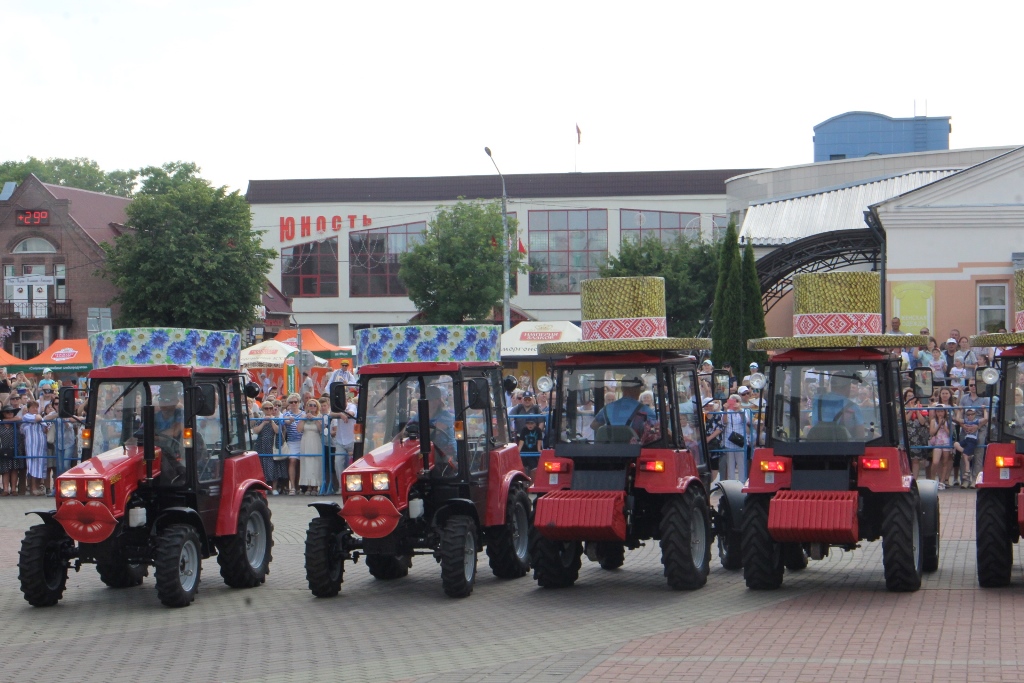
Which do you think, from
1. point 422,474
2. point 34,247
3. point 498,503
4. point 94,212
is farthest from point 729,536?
point 94,212

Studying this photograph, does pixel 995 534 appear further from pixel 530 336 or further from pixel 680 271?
pixel 680 271

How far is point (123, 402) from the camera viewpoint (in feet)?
40.3

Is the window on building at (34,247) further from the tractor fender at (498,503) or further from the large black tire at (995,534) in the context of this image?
the large black tire at (995,534)

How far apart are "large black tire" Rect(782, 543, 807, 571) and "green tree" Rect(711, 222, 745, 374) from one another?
18.1 m

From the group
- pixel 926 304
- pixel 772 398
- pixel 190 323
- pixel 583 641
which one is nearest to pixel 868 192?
pixel 926 304

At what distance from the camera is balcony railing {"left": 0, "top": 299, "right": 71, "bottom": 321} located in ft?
198

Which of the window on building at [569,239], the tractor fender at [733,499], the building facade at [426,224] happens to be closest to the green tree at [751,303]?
the tractor fender at [733,499]

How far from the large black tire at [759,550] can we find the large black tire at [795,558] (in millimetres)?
828

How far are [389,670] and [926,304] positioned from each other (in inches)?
1045

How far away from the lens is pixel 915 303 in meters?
32.8

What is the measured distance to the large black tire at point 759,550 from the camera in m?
11.6

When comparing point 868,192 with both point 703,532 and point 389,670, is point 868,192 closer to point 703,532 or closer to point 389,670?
point 703,532

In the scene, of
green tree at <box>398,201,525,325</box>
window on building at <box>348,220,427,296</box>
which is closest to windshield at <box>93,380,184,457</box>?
green tree at <box>398,201,525,325</box>

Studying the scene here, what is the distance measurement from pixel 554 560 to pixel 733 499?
2.05 metres
